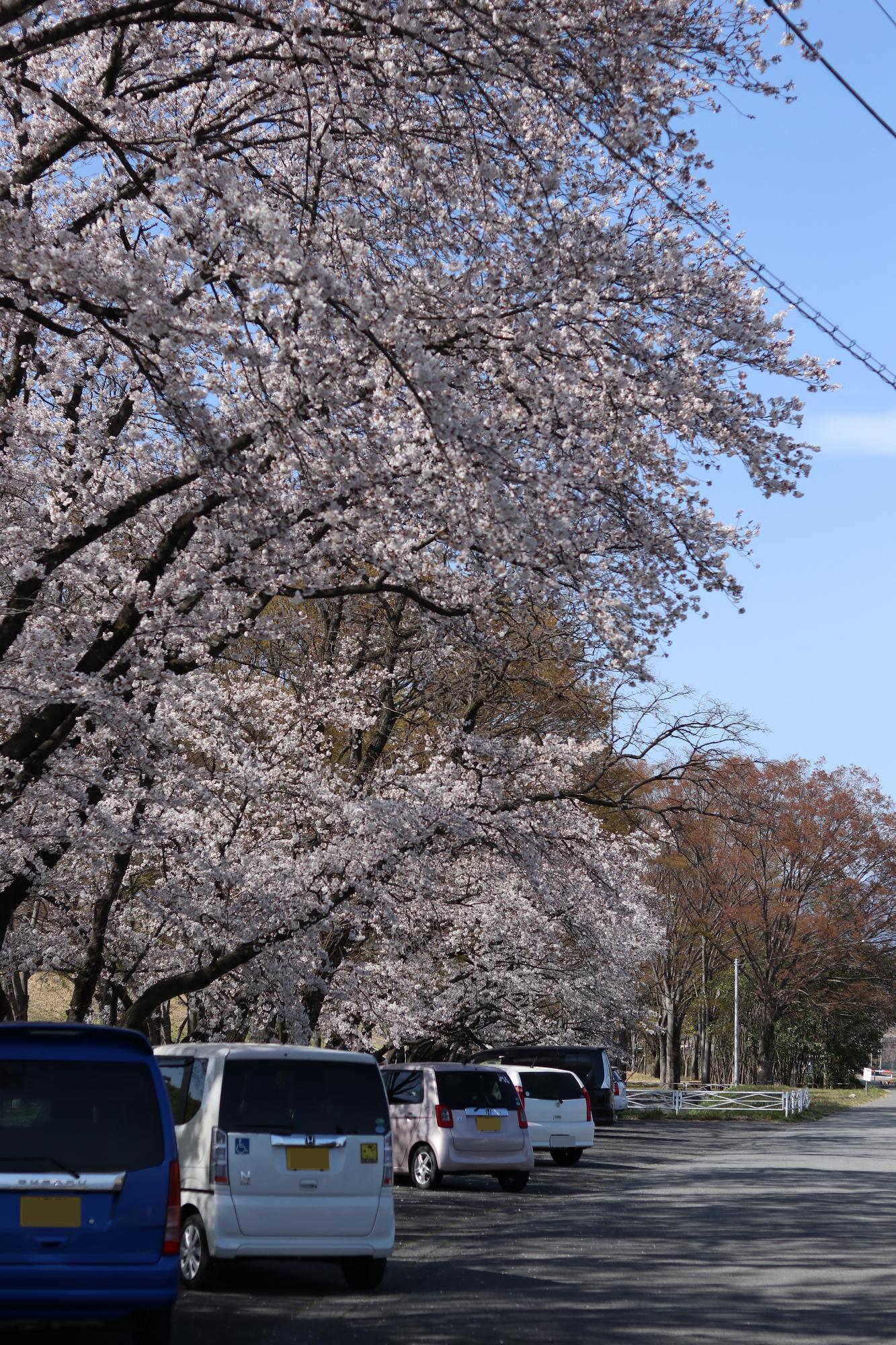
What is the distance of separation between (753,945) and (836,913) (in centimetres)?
569

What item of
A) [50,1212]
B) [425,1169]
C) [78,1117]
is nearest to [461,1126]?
[425,1169]

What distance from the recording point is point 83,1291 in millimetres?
7430

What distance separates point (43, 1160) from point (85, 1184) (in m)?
0.24

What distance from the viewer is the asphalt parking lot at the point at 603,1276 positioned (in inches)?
352

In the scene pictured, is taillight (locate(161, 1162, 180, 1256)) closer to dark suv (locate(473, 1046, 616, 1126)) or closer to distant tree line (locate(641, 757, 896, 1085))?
dark suv (locate(473, 1046, 616, 1126))

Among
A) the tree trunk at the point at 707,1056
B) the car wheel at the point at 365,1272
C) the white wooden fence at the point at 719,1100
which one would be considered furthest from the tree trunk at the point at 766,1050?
the car wheel at the point at 365,1272

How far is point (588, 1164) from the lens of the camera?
2528cm

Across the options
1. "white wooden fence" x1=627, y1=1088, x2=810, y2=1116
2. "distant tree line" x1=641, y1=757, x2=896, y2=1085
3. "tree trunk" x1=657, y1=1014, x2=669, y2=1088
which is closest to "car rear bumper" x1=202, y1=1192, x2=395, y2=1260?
"white wooden fence" x1=627, y1=1088, x2=810, y2=1116

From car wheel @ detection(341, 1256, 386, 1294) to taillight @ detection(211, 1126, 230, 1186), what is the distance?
3.77 ft

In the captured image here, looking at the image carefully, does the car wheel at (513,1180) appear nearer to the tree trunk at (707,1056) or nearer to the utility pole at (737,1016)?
the utility pole at (737,1016)

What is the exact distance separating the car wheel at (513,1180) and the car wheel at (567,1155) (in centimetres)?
616

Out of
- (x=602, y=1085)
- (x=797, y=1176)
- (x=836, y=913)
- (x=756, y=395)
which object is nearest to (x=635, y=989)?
(x=602, y=1085)

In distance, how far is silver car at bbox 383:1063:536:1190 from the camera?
18.8 meters

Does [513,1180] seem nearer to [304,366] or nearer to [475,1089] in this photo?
[475,1089]
